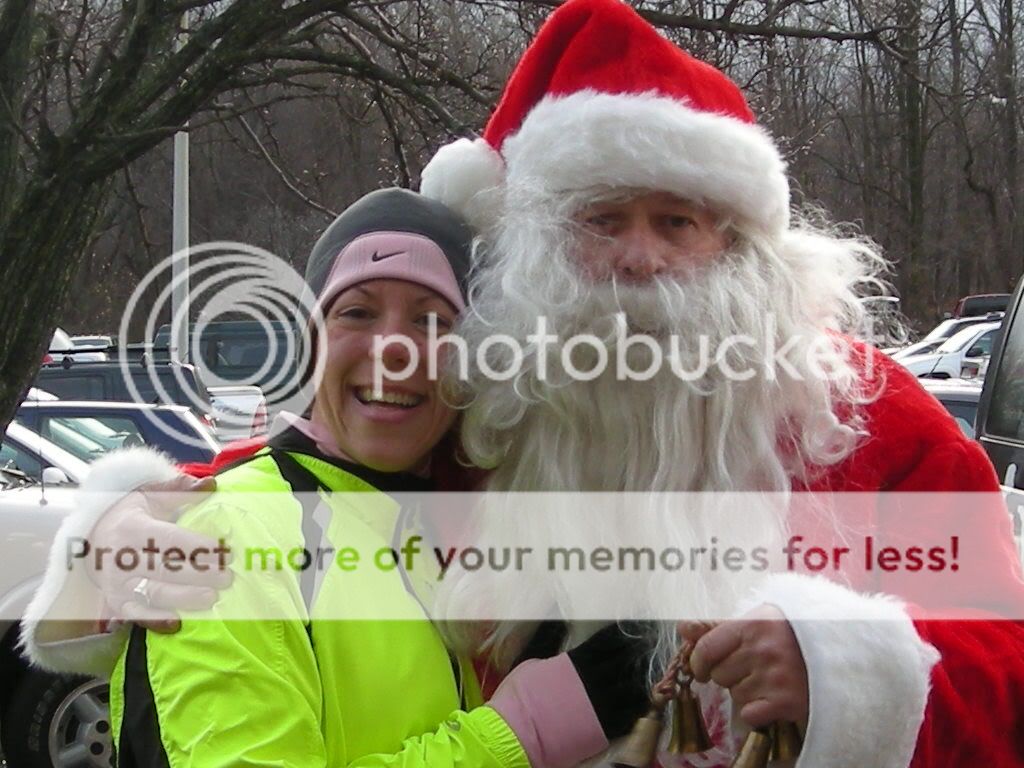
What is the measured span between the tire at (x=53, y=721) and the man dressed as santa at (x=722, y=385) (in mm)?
3356

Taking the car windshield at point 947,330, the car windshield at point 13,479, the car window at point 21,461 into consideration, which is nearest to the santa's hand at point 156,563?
the car windshield at point 13,479

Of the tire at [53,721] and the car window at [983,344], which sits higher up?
the car window at [983,344]

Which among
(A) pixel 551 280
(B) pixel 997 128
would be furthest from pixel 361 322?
(B) pixel 997 128

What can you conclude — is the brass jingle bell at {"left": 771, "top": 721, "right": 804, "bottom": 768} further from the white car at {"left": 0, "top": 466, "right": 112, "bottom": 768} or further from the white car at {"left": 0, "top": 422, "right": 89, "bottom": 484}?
the white car at {"left": 0, "top": 422, "right": 89, "bottom": 484}

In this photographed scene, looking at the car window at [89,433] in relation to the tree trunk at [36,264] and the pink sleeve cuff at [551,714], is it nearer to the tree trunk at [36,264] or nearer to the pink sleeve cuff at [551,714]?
the tree trunk at [36,264]

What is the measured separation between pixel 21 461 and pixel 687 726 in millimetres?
5642

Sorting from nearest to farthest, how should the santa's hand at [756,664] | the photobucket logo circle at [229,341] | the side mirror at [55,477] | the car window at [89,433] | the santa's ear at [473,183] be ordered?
1. the santa's hand at [756,664]
2. the santa's ear at [473,183]
3. the photobucket logo circle at [229,341]
4. the side mirror at [55,477]
5. the car window at [89,433]

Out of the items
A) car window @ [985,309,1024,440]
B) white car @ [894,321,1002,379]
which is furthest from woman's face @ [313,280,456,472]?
white car @ [894,321,1002,379]

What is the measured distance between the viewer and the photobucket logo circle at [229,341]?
2.79 m

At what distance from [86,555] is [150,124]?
1523 millimetres

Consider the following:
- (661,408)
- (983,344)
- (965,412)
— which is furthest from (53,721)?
(983,344)

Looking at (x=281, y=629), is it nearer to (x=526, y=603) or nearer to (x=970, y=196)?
(x=526, y=603)

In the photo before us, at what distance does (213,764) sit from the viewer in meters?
1.58

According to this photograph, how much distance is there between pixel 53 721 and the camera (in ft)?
15.8
